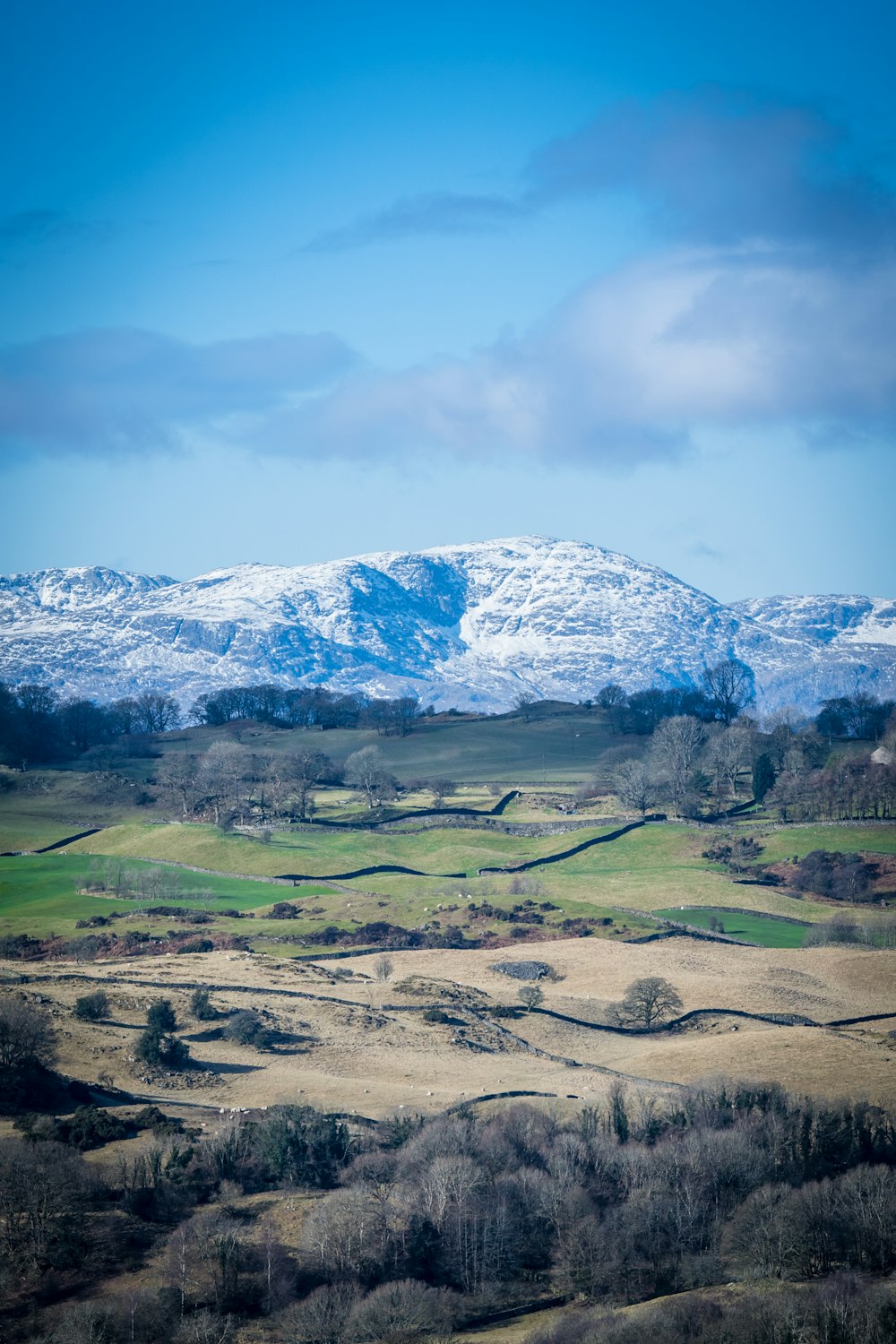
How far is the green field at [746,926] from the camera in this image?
8644 centimetres

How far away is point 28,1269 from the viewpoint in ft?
113

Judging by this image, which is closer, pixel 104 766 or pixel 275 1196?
pixel 275 1196

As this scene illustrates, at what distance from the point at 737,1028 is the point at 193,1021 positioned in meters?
27.2

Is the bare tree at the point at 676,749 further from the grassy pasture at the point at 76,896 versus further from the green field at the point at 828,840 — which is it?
the grassy pasture at the point at 76,896

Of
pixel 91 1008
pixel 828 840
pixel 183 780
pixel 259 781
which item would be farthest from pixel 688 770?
pixel 91 1008

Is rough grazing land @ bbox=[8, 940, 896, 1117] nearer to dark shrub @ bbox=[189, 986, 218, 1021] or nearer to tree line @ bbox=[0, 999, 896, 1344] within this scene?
dark shrub @ bbox=[189, 986, 218, 1021]

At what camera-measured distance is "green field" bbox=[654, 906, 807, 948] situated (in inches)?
3403

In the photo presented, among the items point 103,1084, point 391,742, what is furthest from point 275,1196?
point 391,742

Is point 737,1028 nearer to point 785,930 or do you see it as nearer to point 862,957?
point 862,957

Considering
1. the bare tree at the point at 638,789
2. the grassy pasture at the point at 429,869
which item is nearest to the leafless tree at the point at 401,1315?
the grassy pasture at the point at 429,869

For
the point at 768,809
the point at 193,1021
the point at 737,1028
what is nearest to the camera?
the point at 193,1021

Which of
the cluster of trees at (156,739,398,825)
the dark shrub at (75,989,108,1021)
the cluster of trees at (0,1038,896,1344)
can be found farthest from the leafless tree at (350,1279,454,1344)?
the cluster of trees at (156,739,398,825)

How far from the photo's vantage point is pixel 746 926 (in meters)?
90.7

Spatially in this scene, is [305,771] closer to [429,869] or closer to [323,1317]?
[429,869]
